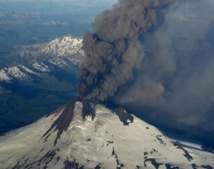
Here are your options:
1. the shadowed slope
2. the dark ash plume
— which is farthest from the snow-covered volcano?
the dark ash plume

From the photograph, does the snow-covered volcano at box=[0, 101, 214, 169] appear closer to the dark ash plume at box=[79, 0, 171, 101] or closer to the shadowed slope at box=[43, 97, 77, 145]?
the shadowed slope at box=[43, 97, 77, 145]

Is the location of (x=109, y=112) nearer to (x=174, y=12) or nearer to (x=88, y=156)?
(x=88, y=156)

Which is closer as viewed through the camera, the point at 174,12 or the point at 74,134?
the point at 74,134

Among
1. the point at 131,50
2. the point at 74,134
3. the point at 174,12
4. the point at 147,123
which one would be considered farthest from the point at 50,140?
the point at 174,12

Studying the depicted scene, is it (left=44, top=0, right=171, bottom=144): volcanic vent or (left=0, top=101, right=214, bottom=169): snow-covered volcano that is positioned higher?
(left=44, top=0, right=171, bottom=144): volcanic vent

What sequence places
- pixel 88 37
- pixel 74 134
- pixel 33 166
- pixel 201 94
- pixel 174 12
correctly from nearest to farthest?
pixel 33 166 < pixel 74 134 < pixel 88 37 < pixel 201 94 < pixel 174 12

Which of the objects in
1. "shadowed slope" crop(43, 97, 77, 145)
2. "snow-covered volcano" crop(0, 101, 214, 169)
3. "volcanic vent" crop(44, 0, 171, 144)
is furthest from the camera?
"volcanic vent" crop(44, 0, 171, 144)
